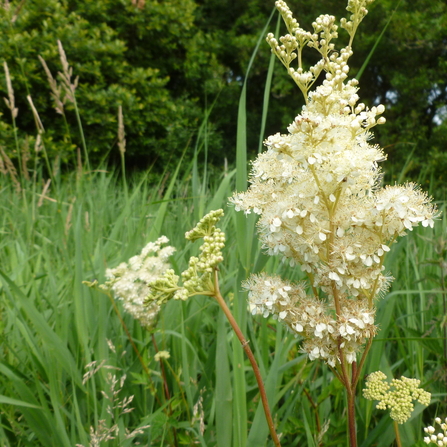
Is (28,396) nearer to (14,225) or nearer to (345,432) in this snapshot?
(345,432)

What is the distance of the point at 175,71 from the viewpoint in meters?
10.1

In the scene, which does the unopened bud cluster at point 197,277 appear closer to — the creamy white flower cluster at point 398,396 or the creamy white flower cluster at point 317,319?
the creamy white flower cluster at point 317,319

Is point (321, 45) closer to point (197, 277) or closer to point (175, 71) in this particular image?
point (197, 277)

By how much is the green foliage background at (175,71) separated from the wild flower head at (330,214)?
569 centimetres

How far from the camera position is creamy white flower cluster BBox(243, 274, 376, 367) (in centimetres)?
80

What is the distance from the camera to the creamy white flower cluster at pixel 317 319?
0.80 meters

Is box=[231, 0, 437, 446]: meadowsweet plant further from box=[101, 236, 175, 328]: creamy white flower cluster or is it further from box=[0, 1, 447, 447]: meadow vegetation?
box=[101, 236, 175, 328]: creamy white flower cluster

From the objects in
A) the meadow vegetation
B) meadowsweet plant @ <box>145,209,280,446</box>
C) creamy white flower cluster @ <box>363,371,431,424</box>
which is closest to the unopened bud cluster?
meadowsweet plant @ <box>145,209,280,446</box>

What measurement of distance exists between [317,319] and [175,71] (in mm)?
10089

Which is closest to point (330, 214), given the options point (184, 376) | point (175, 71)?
point (184, 376)

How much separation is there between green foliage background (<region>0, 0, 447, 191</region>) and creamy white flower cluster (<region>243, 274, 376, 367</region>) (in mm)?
5747

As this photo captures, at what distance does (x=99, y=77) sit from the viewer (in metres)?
7.52

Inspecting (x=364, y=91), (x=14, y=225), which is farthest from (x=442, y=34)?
(x=14, y=225)

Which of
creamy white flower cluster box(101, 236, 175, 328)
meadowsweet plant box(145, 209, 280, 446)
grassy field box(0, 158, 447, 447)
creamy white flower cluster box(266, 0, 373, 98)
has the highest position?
creamy white flower cluster box(266, 0, 373, 98)
